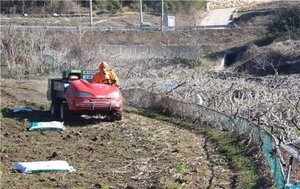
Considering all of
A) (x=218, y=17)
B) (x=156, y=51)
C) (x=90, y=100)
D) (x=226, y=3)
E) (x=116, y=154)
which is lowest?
(x=116, y=154)

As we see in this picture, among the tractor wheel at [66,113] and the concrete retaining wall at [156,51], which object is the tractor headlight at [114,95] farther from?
the concrete retaining wall at [156,51]

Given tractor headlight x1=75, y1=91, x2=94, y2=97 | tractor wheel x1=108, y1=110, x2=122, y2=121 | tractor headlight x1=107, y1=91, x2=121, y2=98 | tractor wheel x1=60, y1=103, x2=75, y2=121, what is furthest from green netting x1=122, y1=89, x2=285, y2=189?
tractor wheel x1=60, y1=103, x2=75, y2=121

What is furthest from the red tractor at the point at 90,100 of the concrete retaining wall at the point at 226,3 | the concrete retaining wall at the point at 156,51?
the concrete retaining wall at the point at 226,3

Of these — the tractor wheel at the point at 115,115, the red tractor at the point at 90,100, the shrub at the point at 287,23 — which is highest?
the shrub at the point at 287,23

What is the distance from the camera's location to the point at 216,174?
10055 mm

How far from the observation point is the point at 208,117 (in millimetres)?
15508

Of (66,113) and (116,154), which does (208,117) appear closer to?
(66,113)

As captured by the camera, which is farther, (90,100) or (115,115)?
(115,115)

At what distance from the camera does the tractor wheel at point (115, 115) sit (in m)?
15.9

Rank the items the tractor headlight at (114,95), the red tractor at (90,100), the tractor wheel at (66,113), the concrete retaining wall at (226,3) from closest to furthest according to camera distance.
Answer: the red tractor at (90,100) → the tractor headlight at (114,95) → the tractor wheel at (66,113) → the concrete retaining wall at (226,3)

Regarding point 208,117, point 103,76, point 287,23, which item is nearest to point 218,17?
point 287,23

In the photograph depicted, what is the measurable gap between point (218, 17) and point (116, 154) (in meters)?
57.5

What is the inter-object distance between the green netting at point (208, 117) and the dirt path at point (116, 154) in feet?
2.53

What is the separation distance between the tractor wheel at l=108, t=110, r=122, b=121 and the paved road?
1918 inches
